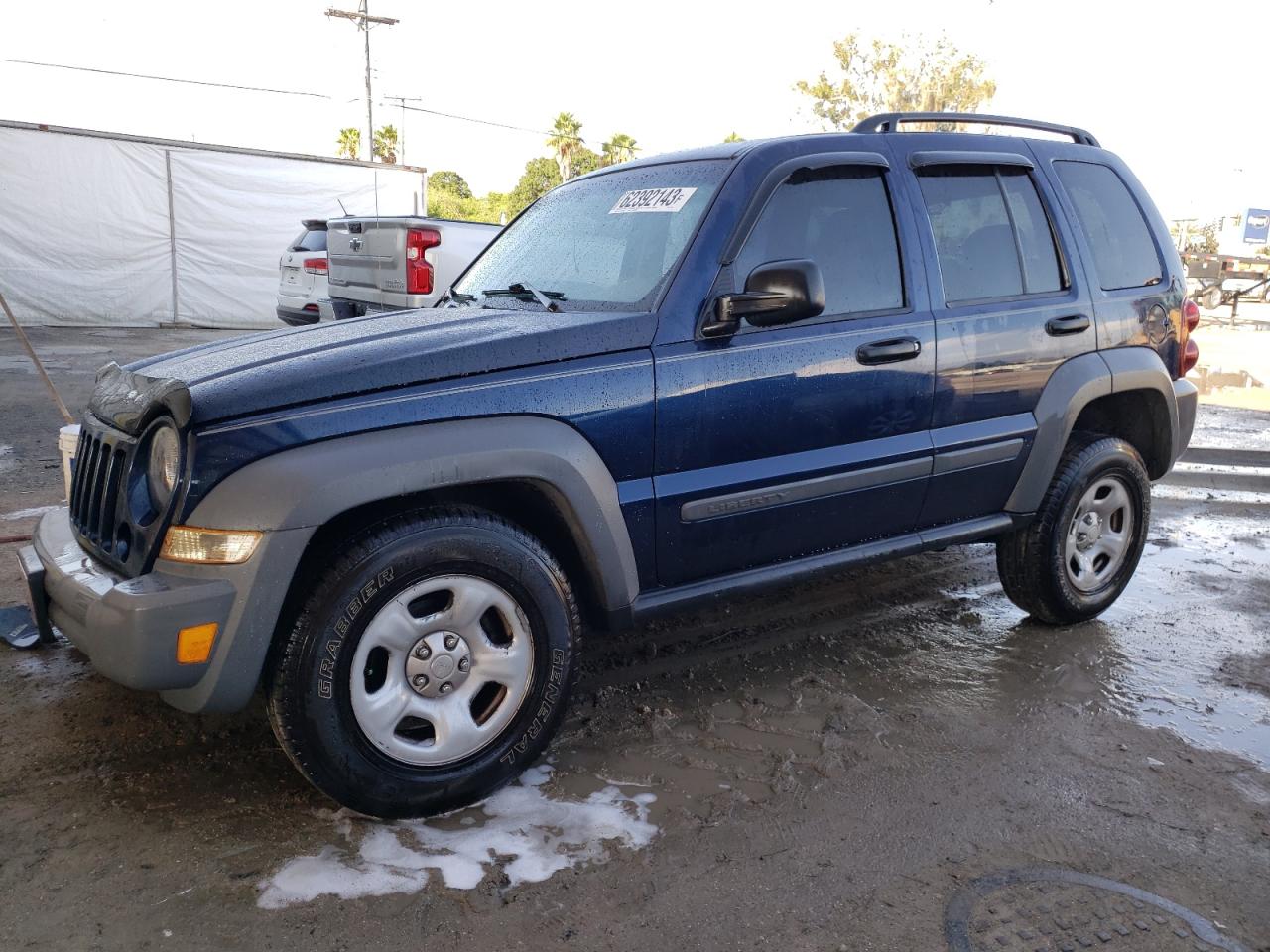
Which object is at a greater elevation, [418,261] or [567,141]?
[567,141]

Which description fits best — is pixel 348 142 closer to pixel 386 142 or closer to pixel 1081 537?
pixel 386 142

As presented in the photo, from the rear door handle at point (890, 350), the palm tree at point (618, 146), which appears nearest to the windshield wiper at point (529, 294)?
the rear door handle at point (890, 350)

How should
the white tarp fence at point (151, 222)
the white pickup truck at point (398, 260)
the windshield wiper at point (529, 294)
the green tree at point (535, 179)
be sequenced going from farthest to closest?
the green tree at point (535, 179) < the white tarp fence at point (151, 222) < the white pickup truck at point (398, 260) < the windshield wiper at point (529, 294)

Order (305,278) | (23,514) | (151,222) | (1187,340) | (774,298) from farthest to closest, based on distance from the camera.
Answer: (151,222)
(305,278)
(23,514)
(1187,340)
(774,298)

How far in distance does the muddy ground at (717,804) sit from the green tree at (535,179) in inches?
2334

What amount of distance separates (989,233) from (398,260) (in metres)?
5.37

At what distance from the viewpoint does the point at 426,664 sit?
277 cm

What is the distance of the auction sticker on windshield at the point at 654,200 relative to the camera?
11.4 ft

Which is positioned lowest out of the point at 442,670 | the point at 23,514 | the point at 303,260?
the point at 23,514

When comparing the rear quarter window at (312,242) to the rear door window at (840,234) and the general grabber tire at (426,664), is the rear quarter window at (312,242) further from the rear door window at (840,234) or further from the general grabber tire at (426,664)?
the general grabber tire at (426,664)

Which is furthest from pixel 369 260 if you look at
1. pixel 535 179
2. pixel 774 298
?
pixel 535 179

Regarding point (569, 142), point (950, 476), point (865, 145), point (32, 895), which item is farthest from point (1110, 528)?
point (569, 142)

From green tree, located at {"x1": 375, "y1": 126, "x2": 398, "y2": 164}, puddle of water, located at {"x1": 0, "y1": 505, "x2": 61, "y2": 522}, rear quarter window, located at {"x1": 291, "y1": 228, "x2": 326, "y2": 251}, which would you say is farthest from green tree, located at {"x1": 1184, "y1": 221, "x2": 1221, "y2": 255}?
puddle of water, located at {"x1": 0, "y1": 505, "x2": 61, "y2": 522}

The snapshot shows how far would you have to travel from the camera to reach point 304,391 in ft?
8.60
